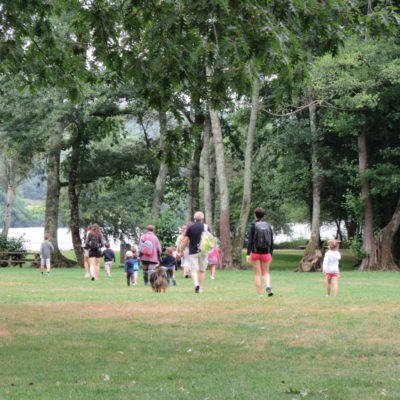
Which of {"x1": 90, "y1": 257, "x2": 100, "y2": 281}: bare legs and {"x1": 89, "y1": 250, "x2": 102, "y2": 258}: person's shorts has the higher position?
{"x1": 89, "y1": 250, "x2": 102, "y2": 258}: person's shorts

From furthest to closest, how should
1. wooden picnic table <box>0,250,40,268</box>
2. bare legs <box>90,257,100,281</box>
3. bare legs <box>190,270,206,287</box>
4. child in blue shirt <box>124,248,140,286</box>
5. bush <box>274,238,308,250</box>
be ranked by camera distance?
bush <box>274,238,308,250</box>
wooden picnic table <box>0,250,40,268</box>
bare legs <box>90,257,100,281</box>
child in blue shirt <box>124,248,140,286</box>
bare legs <box>190,270,206,287</box>

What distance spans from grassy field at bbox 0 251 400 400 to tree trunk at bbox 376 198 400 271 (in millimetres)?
19611

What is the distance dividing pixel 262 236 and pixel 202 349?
5.57 m

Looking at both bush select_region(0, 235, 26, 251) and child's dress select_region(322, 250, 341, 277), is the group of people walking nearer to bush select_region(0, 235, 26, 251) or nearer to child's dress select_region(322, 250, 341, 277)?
child's dress select_region(322, 250, 341, 277)

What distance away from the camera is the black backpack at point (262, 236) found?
13789 millimetres

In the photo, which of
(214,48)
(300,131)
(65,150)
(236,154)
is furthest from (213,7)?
(236,154)

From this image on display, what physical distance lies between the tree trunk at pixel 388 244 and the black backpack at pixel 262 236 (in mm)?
20092

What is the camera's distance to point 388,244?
32.7m

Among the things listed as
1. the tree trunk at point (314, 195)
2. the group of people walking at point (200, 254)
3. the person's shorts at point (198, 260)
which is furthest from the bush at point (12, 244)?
the person's shorts at point (198, 260)

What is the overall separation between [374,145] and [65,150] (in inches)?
675

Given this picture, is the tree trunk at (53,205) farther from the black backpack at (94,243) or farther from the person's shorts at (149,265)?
the person's shorts at (149,265)

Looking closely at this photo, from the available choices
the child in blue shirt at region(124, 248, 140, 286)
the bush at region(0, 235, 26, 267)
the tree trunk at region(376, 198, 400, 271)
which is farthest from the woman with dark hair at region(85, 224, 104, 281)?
the bush at region(0, 235, 26, 267)

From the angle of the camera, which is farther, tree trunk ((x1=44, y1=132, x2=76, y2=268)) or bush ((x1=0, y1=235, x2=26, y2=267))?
bush ((x1=0, y1=235, x2=26, y2=267))

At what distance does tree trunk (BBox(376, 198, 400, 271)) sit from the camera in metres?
32.5
